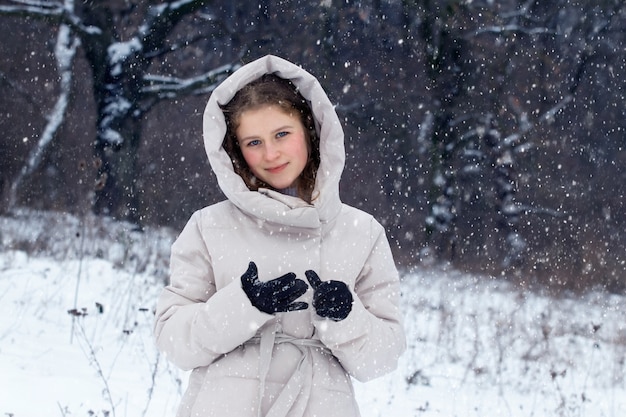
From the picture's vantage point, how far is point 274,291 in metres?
1.74

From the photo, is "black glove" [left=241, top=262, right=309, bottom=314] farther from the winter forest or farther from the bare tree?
the bare tree

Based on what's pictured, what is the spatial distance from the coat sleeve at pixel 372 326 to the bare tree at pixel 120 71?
10296mm

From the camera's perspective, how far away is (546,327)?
23.4 ft

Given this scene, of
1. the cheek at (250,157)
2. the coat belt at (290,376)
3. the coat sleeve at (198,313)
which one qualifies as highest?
the cheek at (250,157)

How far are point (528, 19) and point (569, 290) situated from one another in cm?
587

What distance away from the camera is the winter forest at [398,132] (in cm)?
1126

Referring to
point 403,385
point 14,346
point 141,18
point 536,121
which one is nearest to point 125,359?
point 14,346

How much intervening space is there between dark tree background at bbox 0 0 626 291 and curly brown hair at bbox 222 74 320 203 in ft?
33.1

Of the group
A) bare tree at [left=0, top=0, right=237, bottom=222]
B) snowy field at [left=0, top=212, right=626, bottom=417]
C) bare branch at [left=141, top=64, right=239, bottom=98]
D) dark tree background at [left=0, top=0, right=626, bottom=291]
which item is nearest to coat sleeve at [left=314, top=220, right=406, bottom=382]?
snowy field at [left=0, top=212, right=626, bottom=417]

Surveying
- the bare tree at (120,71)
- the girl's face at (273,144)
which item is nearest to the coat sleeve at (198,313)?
the girl's face at (273,144)

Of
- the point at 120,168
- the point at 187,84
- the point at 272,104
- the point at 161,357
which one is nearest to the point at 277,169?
the point at 272,104

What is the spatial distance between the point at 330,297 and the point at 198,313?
364 millimetres

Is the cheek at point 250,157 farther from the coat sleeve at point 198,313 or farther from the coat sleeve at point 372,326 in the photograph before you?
the coat sleeve at point 372,326

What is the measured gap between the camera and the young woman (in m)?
1.83
